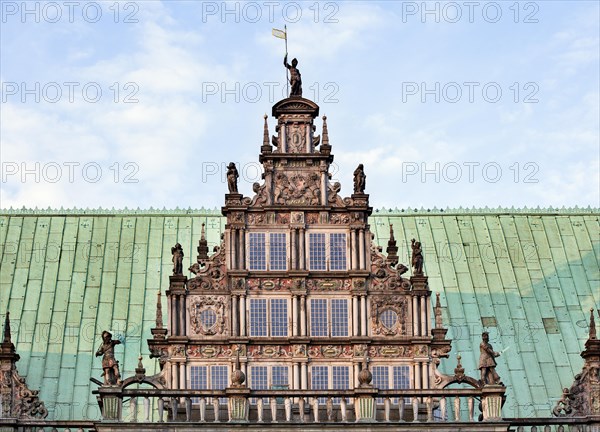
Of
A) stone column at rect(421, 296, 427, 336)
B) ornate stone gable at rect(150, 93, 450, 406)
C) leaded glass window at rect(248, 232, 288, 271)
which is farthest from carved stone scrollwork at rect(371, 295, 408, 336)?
leaded glass window at rect(248, 232, 288, 271)

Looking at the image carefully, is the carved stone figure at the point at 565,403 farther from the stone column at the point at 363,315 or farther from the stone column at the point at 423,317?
the stone column at the point at 363,315

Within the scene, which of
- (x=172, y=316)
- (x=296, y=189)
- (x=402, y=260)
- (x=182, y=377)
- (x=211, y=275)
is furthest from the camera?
(x=402, y=260)

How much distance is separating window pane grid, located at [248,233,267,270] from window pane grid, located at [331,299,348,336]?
84.9 inches

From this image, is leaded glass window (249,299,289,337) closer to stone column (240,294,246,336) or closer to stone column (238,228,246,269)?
stone column (240,294,246,336)

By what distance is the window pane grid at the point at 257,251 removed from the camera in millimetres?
43594

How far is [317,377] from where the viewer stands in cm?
4241

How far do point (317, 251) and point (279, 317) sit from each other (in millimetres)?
2151

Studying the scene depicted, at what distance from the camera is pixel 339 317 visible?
141ft

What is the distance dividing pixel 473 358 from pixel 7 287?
1378 centimetres

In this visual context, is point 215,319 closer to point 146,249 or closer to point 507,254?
point 146,249

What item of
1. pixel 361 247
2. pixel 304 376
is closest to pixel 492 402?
pixel 304 376

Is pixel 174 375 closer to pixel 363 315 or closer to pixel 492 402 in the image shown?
pixel 363 315

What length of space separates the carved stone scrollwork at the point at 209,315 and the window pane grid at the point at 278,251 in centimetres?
166

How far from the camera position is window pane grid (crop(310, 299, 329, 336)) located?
1687 inches
